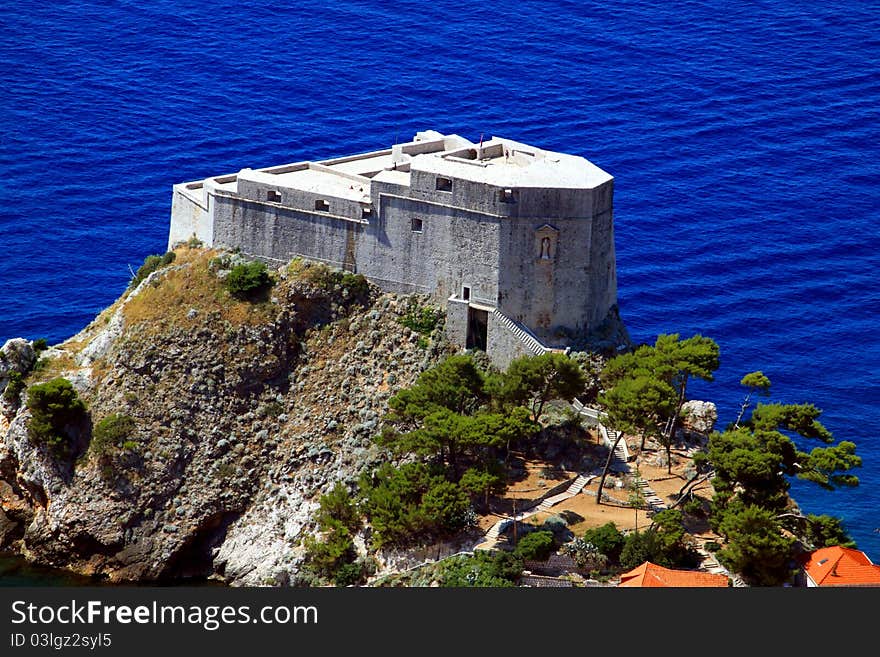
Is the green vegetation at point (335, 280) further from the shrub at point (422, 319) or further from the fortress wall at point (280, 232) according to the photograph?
the shrub at point (422, 319)

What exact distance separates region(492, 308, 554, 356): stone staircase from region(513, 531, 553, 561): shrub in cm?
1640

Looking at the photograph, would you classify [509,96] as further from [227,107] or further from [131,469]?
[131,469]

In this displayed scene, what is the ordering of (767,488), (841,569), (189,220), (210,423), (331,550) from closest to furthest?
(841,569)
(767,488)
(331,550)
(210,423)
(189,220)

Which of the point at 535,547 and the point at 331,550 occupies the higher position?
the point at 535,547

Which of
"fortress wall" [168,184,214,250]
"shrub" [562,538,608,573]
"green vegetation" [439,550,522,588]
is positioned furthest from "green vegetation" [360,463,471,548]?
"fortress wall" [168,184,214,250]

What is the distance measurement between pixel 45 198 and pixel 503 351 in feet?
240

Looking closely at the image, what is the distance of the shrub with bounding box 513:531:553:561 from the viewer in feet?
362

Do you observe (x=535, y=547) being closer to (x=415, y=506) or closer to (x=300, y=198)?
(x=415, y=506)

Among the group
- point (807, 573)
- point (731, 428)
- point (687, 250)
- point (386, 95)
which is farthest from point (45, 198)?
point (807, 573)

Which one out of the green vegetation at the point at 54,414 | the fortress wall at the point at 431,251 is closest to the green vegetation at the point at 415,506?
the fortress wall at the point at 431,251

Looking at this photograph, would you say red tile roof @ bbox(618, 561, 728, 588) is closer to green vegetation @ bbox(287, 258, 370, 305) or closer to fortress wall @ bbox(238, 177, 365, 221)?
green vegetation @ bbox(287, 258, 370, 305)

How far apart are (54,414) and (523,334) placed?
3508 cm

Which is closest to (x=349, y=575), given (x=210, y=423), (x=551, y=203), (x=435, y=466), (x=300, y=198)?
(x=435, y=466)

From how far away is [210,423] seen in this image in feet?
421
